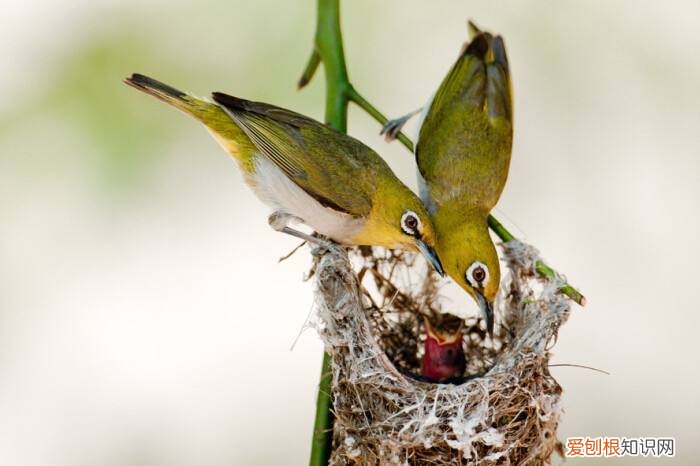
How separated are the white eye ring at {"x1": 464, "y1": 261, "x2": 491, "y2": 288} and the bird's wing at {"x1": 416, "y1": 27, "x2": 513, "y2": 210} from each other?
15.3 inches

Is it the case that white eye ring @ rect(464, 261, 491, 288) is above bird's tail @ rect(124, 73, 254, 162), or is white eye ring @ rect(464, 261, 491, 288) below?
below

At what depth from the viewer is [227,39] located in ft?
16.9

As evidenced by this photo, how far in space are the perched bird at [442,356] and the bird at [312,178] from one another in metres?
0.64

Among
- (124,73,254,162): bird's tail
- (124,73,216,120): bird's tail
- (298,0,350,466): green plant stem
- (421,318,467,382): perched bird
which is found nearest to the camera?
(298,0,350,466): green plant stem

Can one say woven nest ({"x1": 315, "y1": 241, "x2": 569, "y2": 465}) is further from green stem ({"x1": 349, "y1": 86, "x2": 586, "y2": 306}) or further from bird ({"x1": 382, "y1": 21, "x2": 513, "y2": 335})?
bird ({"x1": 382, "y1": 21, "x2": 513, "y2": 335})

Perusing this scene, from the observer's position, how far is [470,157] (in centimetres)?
434

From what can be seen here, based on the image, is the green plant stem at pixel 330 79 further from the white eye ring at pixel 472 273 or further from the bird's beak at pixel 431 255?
the white eye ring at pixel 472 273

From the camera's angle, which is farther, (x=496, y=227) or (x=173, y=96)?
(x=496, y=227)

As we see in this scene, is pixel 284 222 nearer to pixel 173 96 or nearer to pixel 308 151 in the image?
pixel 308 151

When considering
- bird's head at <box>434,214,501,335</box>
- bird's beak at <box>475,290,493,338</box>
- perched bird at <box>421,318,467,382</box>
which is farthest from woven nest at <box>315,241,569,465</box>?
perched bird at <box>421,318,467,382</box>

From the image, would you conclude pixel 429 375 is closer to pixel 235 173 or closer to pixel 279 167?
pixel 279 167

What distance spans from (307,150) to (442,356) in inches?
49.8

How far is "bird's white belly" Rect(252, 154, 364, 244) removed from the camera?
3.81m

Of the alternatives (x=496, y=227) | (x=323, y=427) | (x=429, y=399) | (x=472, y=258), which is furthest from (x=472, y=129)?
(x=323, y=427)
